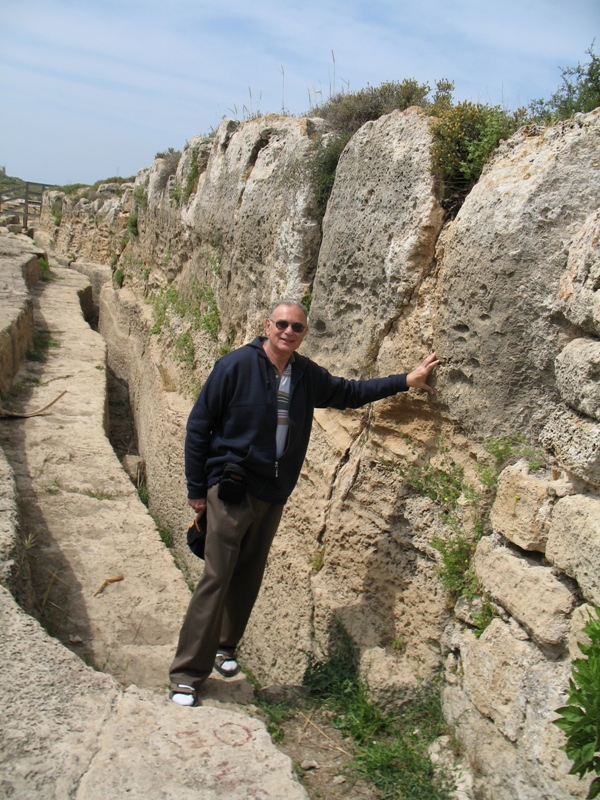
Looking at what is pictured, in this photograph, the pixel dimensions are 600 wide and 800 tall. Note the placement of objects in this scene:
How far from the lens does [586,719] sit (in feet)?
6.66

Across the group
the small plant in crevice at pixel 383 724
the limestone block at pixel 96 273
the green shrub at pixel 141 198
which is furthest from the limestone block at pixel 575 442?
the limestone block at pixel 96 273

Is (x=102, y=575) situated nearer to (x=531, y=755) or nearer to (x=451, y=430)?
(x=451, y=430)

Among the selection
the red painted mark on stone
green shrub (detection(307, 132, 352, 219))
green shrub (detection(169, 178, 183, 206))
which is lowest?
the red painted mark on stone

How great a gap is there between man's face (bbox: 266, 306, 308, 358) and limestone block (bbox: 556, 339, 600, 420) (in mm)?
1149

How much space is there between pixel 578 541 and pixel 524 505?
371 mm

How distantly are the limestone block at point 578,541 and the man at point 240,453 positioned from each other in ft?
3.31

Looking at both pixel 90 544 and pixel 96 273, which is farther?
pixel 96 273

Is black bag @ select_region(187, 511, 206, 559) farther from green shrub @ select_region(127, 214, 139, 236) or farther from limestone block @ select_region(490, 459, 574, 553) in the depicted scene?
green shrub @ select_region(127, 214, 139, 236)

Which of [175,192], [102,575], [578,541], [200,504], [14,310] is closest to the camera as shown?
[578,541]

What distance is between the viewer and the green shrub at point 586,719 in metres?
2.02

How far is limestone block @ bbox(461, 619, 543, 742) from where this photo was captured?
2.58 meters

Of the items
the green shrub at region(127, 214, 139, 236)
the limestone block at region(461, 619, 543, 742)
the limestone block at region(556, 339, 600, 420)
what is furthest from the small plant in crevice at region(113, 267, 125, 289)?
the limestone block at region(556, 339, 600, 420)

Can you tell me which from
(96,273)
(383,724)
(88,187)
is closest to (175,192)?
(383,724)

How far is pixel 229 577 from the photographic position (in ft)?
10.9
